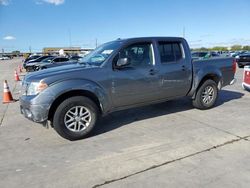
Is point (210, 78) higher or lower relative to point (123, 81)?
lower

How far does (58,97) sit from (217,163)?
9.18 ft

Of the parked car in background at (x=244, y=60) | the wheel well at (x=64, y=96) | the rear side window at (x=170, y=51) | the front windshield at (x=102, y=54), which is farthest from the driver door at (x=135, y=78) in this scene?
the parked car in background at (x=244, y=60)

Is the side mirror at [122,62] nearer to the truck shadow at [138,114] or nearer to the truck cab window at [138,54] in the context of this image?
the truck cab window at [138,54]

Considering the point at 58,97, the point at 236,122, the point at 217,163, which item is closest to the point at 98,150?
the point at 58,97

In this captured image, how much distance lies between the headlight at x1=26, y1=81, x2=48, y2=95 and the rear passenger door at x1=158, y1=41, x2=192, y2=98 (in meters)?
2.45

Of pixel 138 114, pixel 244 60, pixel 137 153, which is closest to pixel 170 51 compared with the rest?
pixel 138 114

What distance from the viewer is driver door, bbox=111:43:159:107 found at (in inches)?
187

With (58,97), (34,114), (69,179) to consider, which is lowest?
(69,179)

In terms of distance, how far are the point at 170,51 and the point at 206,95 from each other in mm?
1637

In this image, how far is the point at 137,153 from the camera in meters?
3.78

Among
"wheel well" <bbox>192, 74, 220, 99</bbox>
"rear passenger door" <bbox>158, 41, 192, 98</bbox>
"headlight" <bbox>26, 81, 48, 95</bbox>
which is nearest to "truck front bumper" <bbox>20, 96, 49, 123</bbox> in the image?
"headlight" <bbox>26, 81, 48, 95</bbox>

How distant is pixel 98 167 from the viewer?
3389 mm

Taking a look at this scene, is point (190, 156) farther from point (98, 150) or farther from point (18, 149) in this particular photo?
point (18, 149)

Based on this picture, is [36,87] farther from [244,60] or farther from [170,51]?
[244,60]
